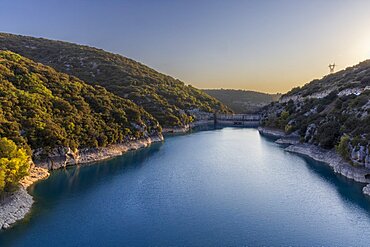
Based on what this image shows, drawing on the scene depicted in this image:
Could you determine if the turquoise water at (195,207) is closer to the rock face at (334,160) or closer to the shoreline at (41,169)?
the shoreline at (41,169)

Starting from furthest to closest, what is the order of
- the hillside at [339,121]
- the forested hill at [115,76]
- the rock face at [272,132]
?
1. the forested hill at [115,76]
2. the rock face at [272,132]
3. the hillside at [339,121]

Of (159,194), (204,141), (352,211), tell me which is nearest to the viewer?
Result: (352,211)

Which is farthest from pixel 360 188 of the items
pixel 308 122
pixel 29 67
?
pixel 29 67

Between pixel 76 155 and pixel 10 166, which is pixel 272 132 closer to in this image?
pixel 76 155

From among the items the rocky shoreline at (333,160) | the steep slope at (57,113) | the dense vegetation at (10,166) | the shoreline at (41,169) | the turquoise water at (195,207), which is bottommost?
the turquoise water at (195,207)

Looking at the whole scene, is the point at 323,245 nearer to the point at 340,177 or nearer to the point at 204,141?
the point at 340,177

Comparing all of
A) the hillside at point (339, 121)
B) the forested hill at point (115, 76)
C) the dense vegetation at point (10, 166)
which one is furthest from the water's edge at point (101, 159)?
the forested hill at point (115, 76)

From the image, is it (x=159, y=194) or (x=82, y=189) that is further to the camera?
(x=82, y=189)
